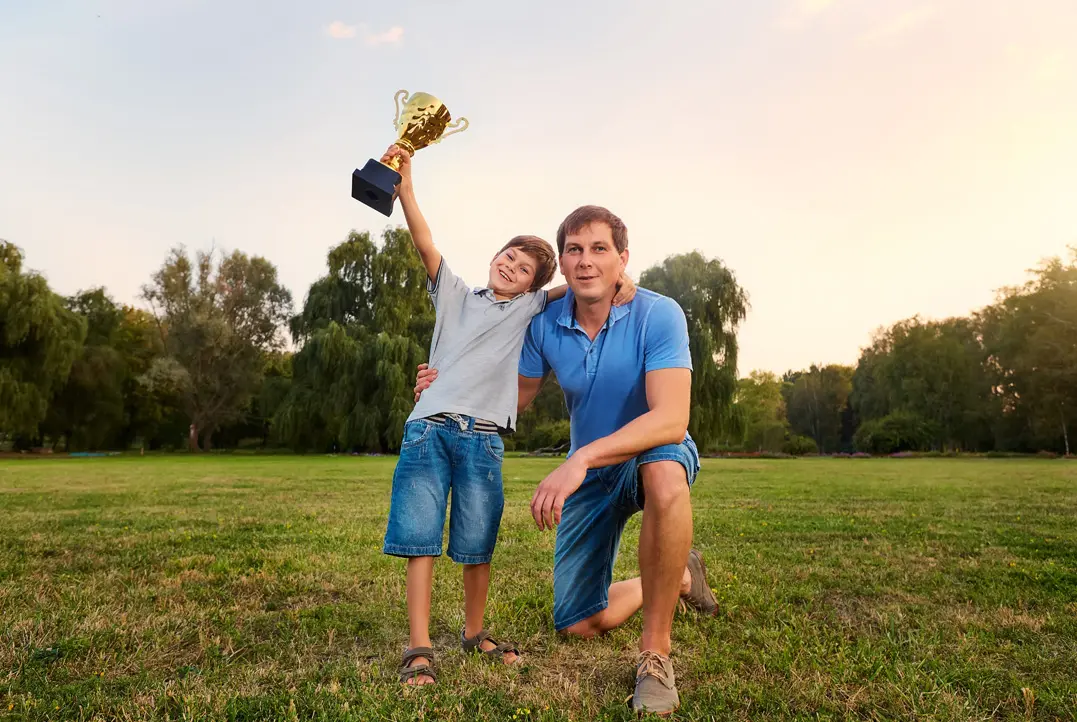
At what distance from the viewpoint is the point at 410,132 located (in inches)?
127

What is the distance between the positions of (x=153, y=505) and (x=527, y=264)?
287 inches

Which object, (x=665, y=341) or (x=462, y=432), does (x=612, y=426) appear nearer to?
(x=665, y=341)

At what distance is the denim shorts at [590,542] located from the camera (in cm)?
290

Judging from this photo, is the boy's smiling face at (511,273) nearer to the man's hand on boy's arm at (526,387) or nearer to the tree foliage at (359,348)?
the man's hand on boy's arm at (526,387)

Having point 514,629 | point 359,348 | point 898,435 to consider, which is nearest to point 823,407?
point 898,435

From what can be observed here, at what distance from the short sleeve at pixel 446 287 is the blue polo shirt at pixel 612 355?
387 millimetres

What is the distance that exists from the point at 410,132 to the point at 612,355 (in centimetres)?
141

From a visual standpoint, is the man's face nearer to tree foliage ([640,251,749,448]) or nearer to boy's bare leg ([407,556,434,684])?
boy's bare leg ([407,556,434,684])

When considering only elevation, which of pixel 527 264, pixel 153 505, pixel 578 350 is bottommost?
pixel 153 505

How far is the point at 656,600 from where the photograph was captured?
2555 millimetres

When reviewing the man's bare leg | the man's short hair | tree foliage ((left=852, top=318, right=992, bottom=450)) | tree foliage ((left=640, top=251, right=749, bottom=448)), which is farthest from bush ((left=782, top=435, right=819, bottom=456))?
the man's bare leg

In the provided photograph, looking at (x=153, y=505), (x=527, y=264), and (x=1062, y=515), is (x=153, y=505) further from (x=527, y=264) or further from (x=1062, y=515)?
(x=1062, y=515)

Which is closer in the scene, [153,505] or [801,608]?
[801,608]

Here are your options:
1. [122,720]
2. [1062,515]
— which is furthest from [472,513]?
[1062,515]
